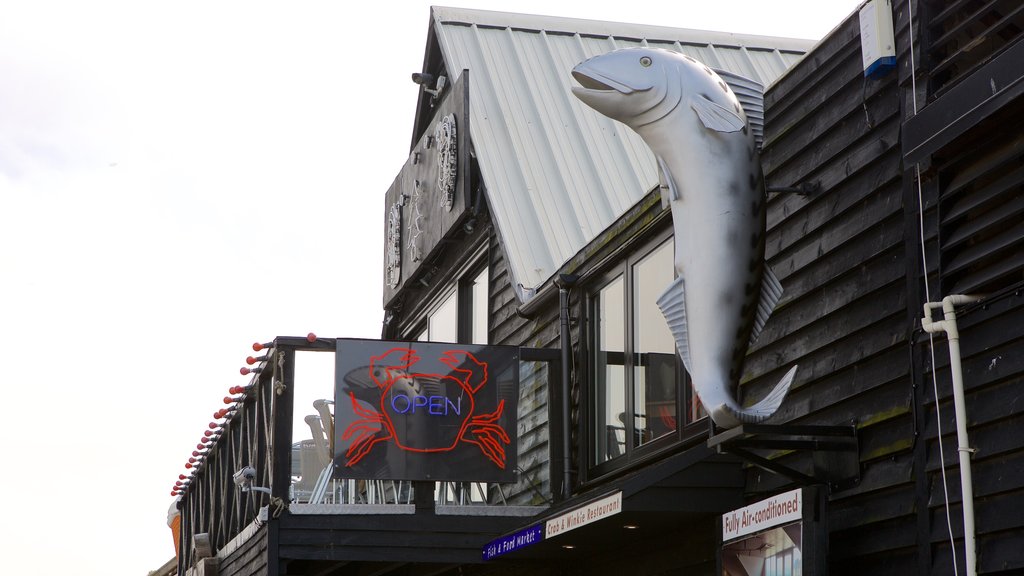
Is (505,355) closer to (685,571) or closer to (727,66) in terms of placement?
(685,571)

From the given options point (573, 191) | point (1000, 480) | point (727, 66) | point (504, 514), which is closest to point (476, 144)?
point (573, 191)

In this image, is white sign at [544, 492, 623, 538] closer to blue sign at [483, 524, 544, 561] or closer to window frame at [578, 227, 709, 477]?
blue sign at [483, 524, 544, 561]

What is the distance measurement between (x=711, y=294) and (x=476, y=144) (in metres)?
6.92

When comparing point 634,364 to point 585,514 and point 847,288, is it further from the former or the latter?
point 847,288

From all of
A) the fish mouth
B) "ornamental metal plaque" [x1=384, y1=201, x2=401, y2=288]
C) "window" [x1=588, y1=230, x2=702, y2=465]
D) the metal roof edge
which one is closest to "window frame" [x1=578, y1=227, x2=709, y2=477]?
"window" [x1=588, y1=230, x2=702, y2=465]

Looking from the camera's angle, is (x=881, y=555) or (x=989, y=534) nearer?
(x=989, y=534)

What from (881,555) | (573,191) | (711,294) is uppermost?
(573,191)

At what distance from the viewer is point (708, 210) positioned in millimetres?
6312

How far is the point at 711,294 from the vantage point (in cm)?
624

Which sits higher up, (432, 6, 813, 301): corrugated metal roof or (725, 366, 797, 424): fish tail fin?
(432, 6, 813, 301): corrugated metal roof

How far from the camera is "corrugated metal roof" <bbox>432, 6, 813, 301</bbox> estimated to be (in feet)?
39.7

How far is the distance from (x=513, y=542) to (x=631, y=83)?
10.8ft

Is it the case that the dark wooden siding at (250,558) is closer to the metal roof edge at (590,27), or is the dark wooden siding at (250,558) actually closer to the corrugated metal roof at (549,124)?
the corrugated metal roof at (549,124)

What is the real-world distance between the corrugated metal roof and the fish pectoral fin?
4404 millimetres
